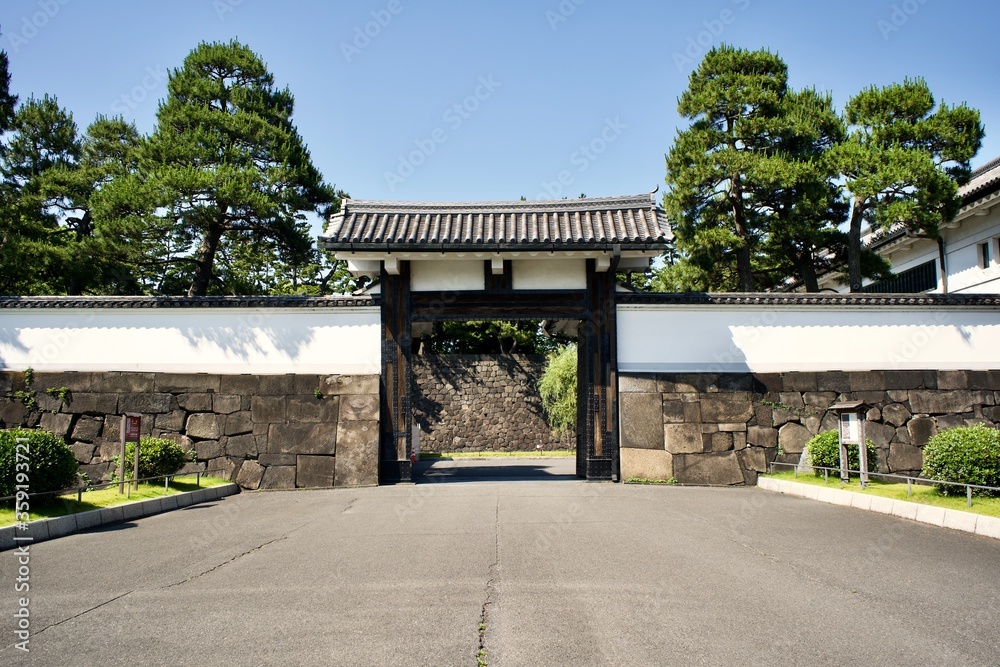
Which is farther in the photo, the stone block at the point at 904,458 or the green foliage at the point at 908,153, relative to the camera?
the green foliage at the point at 908,153

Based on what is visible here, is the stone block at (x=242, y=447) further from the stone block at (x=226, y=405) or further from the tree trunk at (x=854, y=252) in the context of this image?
the tree trunk at (x=854, y=252)

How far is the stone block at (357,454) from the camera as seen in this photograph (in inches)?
482

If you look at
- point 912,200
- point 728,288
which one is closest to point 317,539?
point 912,200

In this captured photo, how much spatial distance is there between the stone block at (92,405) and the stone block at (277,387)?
2.60m

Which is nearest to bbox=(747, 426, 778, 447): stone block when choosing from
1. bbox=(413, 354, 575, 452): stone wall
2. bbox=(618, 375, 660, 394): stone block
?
bbox=(618, 375, 660, 394): stone block

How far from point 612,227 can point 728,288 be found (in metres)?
9.66

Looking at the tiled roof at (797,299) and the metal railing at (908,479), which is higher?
the tiled roof at (797,299)

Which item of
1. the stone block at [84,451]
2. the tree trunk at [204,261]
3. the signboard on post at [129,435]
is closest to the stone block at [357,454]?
the signboard on post at [129,435]

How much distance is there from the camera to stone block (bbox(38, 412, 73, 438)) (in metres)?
12.5

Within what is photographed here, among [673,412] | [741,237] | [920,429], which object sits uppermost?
[741,237]

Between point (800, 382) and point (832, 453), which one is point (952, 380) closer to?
point (800, 382)

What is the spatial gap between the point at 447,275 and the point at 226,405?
14.9 ft

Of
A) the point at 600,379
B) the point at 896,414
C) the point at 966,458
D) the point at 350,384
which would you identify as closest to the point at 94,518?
the point at 350,384

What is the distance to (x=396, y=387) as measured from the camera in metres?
12.6
